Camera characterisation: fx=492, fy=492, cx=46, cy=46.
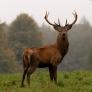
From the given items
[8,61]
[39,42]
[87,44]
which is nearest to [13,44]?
[39,42]

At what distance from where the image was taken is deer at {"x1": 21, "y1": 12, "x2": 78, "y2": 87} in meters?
17.3

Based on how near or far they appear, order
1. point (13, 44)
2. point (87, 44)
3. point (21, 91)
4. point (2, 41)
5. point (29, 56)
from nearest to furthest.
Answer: point (21, 91), point (29, 56), point (2, 41), point (13, 44), point (87, 44)

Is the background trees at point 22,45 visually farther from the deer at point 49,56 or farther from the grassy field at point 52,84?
the deer at point 49,56

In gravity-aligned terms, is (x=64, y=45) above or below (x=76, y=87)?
above

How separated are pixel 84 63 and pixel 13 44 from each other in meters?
12.7

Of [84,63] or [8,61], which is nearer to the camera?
[8,61]

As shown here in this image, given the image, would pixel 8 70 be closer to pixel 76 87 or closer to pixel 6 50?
pixel 6 50

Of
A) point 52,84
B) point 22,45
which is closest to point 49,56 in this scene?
point 52,84

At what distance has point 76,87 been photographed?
16062 millimetres

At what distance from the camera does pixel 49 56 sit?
17.8 metres

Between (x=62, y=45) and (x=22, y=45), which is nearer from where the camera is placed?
(x=62, y=45)

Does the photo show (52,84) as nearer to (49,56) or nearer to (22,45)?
(49,56)

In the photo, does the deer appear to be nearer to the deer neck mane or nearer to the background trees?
the deer neck mane

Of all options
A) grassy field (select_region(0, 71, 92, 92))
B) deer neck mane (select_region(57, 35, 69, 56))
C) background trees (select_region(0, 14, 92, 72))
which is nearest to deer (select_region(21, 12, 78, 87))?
deer neck mane (select_region(57, 35, 69, 56))
